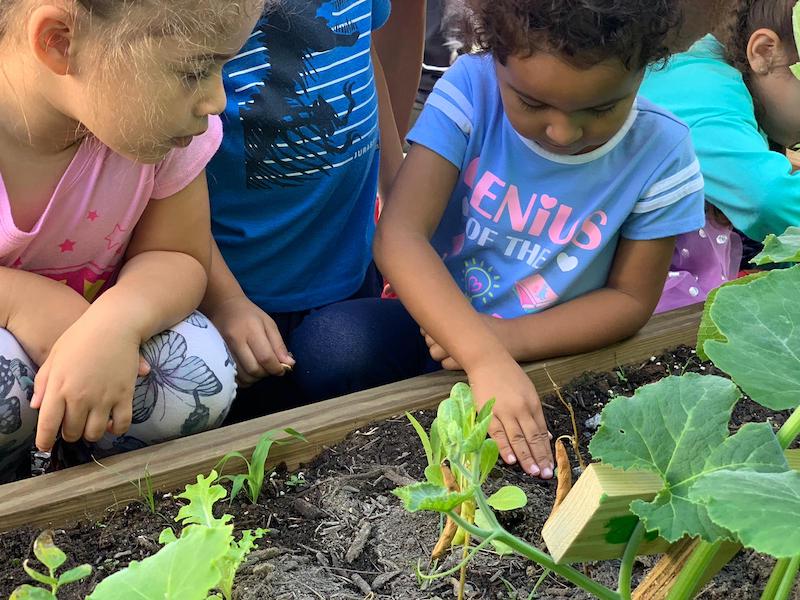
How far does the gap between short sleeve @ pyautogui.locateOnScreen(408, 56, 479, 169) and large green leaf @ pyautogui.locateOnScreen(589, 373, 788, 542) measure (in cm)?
106

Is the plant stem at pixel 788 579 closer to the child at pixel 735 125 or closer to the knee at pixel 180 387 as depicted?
the knee at pixel 180 387

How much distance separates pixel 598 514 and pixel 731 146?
65.3 inches

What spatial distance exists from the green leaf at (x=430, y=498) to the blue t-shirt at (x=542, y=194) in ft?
3.56

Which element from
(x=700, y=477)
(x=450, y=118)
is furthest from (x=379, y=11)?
(x=700, y=477)

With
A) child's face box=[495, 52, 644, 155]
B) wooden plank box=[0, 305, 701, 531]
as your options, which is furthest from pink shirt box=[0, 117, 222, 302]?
child's face box=[495, 52, 644, 155]

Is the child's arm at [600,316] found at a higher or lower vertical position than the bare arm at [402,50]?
lower

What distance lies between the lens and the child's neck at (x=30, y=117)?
1261mm

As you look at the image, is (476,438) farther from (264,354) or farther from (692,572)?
(264,354)

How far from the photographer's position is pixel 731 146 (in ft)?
7.14

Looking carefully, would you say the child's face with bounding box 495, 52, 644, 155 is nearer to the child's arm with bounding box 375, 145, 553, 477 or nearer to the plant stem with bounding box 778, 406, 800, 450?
the child's arm with bounding box 375, 145, 553, 477

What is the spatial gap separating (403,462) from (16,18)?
31.5 inches

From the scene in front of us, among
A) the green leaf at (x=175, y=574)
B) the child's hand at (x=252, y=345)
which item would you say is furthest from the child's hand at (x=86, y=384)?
the green leaf at (x=175, y=574)

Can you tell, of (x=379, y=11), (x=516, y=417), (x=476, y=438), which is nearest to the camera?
(x=476, y=438)

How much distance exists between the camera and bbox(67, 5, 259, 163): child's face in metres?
1.17
